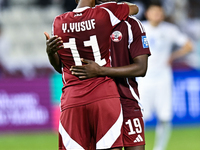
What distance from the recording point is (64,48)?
3.28 m

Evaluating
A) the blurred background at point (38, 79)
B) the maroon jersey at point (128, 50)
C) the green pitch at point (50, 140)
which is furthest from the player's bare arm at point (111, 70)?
the blurred background at point (38, 79)

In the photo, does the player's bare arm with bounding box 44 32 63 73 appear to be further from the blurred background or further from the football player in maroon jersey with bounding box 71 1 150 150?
the blurred background

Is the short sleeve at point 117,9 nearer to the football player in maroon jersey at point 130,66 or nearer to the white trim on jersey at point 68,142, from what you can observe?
the football player in maroon jersey at point 130,66

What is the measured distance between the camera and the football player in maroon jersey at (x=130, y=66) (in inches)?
135

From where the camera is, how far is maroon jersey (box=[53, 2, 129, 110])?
3178 mm

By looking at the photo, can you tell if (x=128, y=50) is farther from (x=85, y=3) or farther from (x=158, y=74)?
(x=158, y=74)

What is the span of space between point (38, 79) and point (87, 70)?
633 centimetres

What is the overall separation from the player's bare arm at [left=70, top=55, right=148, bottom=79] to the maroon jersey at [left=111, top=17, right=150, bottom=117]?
4.0 inches

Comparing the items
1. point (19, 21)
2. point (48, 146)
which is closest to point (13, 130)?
point (48, 146)

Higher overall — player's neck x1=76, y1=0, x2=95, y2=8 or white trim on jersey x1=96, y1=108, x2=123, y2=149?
player's neck x1=76, y1=0, x2=95, y2=8

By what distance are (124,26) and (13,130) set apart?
20.5 ft

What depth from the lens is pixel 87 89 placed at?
10.5 ft

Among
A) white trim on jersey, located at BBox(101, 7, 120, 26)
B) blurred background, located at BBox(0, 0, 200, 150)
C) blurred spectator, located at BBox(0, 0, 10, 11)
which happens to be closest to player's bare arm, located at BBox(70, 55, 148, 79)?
white trim on jersey, located at BBox(101, 7, 120, 26)

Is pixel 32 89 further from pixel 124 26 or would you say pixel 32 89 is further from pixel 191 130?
pixel 124 26
